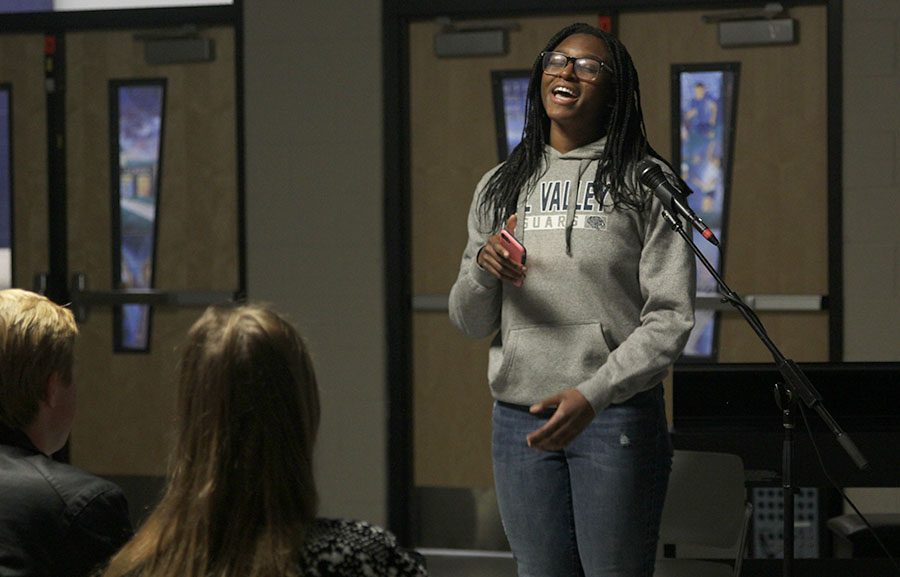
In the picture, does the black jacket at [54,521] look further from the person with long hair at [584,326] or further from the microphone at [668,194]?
the microphone at [668,194]

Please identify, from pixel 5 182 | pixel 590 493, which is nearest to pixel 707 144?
pixel 590 493

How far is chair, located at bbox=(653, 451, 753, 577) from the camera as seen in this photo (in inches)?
Answer: 109

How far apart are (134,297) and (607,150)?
10.1 feet

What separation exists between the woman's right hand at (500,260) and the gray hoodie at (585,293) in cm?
6

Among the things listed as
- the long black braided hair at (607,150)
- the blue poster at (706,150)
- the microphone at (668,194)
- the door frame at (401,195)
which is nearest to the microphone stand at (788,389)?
the microphone at (668,194)

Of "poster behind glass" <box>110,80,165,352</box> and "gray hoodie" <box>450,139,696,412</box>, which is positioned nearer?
"gray hoodie" <box>450,139,696,412</box>

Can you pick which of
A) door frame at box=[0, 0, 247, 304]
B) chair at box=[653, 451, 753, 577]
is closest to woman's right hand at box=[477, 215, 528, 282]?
chair at box=[653, 451, 753, 577]

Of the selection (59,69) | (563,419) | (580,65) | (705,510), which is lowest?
(705,510)

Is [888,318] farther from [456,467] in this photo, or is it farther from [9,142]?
[9,142]

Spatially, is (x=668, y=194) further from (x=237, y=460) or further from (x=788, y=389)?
(x=237, y=460)

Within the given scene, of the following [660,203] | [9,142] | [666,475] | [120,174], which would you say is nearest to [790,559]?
[666,475]

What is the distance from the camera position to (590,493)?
2088 millimetres

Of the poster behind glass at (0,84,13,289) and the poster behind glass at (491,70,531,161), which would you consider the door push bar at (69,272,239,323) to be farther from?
the poster behind glass at (491,70,531,161)

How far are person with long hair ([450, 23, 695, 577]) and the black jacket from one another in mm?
744
